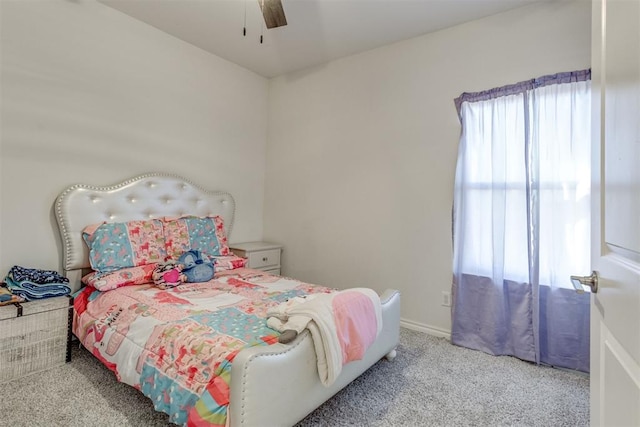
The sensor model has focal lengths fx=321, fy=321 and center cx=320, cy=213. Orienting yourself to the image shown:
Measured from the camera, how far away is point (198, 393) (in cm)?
134

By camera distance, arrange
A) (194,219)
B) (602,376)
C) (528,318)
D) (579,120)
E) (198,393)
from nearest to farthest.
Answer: (602,376)
(198,393)
(579,120)
(528,318)
(194,219)

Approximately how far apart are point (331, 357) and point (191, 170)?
8.23 ft

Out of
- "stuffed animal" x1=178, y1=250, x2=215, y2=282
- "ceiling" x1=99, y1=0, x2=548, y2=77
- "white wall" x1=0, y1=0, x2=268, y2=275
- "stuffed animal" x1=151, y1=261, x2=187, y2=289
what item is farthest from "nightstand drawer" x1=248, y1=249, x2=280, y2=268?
"ceiling" x1=99, y1=0, x2=548, y2=77

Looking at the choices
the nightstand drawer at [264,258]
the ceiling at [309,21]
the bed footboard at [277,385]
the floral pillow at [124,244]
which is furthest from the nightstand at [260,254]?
the ceiling at [309,21]

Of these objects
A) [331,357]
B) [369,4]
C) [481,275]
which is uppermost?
[369,4]

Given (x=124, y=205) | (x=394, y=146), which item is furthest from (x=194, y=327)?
(x=394, y=146)

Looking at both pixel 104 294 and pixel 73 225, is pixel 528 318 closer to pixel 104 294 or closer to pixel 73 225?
pixel 104 294

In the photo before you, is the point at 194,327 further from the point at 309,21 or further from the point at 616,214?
the point at 309,21

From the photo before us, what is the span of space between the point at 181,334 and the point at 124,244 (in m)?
1.31

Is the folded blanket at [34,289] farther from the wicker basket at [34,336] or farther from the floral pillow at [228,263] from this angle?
the floral pillow at [228,263]

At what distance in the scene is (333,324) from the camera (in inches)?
62.2

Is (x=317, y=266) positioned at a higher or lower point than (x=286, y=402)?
higher

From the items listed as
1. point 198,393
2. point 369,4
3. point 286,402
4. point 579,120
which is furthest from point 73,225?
point 579,120

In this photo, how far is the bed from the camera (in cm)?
129
